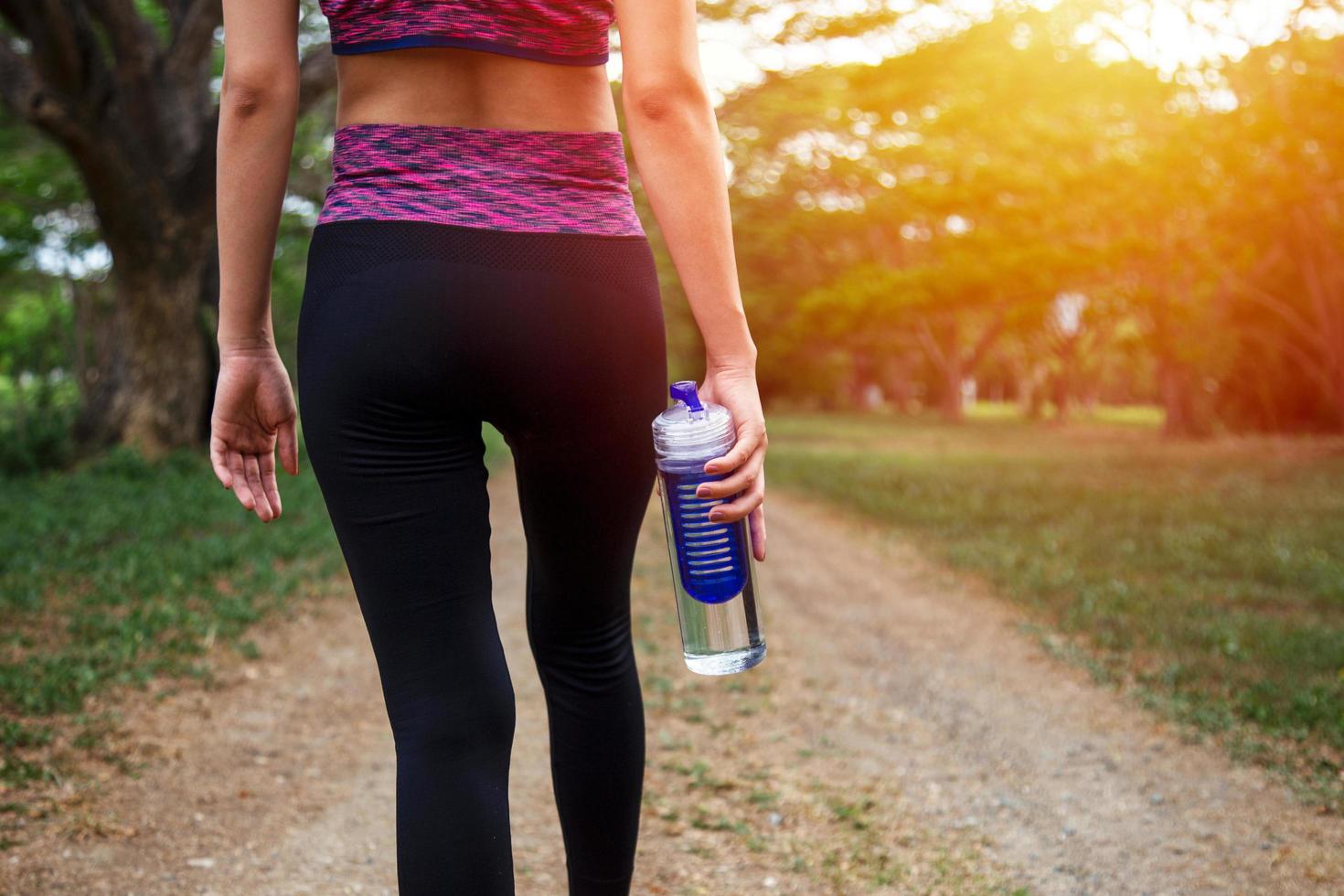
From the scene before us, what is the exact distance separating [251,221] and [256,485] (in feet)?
1.28

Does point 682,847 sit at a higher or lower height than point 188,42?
lower

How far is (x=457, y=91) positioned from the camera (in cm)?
141

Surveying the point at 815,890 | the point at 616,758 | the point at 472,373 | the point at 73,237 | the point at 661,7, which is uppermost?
the point at 73,237

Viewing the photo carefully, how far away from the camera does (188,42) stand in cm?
1075

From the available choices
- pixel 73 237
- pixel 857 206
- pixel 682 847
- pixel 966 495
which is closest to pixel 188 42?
pixel 73 237

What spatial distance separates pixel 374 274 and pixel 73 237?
17.5 meters

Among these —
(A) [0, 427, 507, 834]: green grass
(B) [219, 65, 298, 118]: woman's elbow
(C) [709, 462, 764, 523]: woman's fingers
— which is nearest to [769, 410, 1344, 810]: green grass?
(C) [709, 462, 764, 523]: woman's fingers

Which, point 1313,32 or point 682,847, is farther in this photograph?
point 1313,32

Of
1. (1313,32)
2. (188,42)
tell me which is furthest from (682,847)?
(1313,32)

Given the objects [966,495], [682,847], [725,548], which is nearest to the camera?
[725,548]

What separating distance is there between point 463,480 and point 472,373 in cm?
14

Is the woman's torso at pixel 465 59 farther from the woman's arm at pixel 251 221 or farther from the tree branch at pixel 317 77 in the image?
the tree branch at pixel 317 77

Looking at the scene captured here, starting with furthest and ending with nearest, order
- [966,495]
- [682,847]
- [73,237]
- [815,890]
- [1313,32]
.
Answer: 1. [73,237]
2. [1313,32]
3. [966,495]
4. [682,847]
5. [815,890]

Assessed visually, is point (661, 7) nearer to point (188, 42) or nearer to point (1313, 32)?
point (188, 42)
